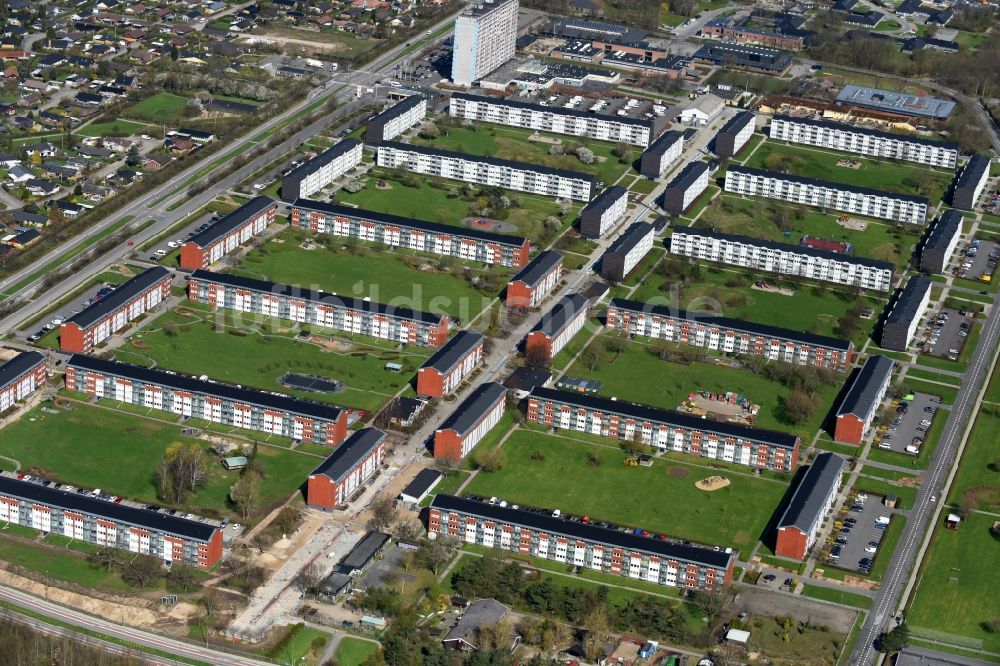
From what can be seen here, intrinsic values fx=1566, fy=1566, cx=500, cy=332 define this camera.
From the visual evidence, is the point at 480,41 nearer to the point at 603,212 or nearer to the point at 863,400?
the point at 603,212

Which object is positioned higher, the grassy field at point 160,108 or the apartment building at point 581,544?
the apartment building at point 581,544

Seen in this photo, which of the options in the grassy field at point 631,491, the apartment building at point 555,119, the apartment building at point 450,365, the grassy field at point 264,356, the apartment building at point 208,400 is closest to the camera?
the grassy field at point 631,491

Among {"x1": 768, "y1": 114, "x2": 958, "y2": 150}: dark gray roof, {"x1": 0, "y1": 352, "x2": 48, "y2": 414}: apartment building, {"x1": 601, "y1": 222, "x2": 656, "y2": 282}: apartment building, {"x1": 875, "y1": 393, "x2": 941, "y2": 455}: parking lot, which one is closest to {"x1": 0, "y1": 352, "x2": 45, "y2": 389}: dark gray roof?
{"x1": 0, "y1": 352, "x2": 48, "y2": 414}: apartment building

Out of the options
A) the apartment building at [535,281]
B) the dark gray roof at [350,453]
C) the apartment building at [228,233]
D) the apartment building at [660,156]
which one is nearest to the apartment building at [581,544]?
the dark gray roof at [350,453]

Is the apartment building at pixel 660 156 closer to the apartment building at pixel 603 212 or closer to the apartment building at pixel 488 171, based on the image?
the apartment building at pixel 488 171

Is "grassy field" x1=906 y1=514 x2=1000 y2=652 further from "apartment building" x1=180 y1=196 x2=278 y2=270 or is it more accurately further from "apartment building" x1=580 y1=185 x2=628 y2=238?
"apartment building" x1=180 y1=196 x2=278 y2=270

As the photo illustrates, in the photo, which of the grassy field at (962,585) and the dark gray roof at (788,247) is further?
the dark gray roof at (788,247)

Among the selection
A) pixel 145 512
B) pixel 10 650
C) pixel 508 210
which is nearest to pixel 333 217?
pixel 508 210
